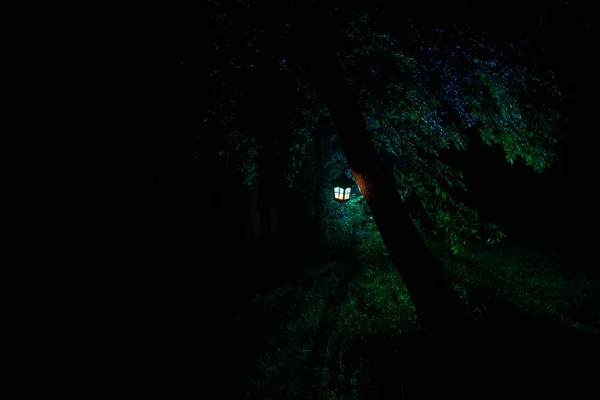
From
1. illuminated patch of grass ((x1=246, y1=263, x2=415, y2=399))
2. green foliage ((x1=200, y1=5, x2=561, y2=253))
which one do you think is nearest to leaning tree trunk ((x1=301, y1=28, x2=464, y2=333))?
green foliage ((x1=200, y1=5, x2=561, y2=253))

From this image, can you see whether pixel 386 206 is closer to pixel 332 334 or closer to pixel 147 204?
pixel 332 334

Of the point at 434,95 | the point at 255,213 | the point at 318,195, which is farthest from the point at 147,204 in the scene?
the point at 434,95

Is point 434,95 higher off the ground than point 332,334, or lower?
Result: higher

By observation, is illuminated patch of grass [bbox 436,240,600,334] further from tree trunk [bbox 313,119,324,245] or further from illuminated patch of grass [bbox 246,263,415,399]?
tree trunk [bbox 313,119,324,245]

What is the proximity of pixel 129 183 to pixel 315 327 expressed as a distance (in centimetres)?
978

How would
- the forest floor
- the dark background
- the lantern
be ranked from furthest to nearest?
the lantern → the dark background → the forest floor

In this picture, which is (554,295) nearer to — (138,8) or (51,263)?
(138,8)

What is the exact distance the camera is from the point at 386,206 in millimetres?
3662

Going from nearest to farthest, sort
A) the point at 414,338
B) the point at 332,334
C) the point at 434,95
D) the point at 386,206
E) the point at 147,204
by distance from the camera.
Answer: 1. the point at 386,206
2. the point at 434,95
3. the point at 414,338
4. the point at 332,334
5. the point at 147,204


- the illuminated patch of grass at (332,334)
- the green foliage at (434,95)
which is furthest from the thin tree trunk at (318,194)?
the green foliage at (434,95)

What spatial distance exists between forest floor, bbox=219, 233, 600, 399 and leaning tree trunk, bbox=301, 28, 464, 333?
1.38 feet

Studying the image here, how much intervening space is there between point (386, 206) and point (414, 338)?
276 cm

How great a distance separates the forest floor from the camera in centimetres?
394

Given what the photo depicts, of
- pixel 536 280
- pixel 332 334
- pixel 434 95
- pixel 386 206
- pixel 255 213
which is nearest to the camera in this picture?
pixel 386 206
